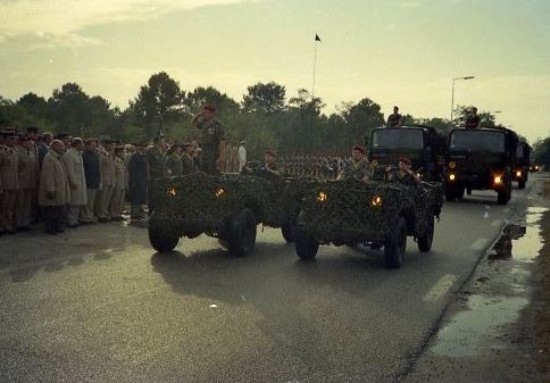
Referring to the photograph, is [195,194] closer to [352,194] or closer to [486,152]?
[352,194]

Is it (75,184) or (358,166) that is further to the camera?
(75,184)

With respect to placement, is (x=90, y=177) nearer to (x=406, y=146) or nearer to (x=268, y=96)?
(x=406, y=146)

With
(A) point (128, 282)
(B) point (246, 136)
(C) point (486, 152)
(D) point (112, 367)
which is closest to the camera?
(D) point (112, 367)

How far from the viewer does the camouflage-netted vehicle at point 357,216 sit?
972cm

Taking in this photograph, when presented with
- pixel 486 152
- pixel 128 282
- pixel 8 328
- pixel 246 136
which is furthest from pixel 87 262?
pixel 246 136

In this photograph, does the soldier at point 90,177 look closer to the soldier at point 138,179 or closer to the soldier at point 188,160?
the soldier at point 138,179

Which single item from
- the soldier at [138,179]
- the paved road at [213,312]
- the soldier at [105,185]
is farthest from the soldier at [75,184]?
the paved road at [213,312]

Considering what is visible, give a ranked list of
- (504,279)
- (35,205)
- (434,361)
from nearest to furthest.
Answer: (434,361) < (504,279) < (35,205)

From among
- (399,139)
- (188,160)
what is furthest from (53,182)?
(399,139)

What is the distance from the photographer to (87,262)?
994cm

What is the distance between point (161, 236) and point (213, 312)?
158 inches

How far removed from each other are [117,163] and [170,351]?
12.1 metres

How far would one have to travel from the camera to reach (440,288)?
857 centimetres

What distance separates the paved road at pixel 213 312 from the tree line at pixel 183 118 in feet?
125
